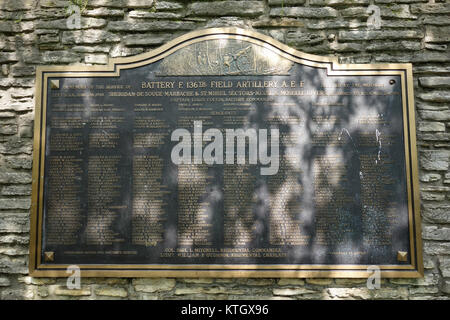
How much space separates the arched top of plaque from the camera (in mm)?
3605

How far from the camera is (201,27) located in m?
3.76

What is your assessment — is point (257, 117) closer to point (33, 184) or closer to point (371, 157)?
point (371, 157)

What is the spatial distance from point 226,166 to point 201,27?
5.74 ft

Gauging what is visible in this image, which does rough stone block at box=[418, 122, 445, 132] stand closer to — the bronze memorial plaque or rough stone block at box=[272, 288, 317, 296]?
the bronze memorial plaque

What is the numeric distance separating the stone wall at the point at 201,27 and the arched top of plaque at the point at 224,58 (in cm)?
16

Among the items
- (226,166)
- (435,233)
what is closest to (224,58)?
(226,166)

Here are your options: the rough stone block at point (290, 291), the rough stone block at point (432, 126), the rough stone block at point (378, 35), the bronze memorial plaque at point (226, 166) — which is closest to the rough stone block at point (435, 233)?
the bronze memorial plaque at point (226, 166)

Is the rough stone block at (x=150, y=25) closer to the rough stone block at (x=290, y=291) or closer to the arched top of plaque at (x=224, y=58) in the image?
the arched top of plaque at (x=224, y=58)

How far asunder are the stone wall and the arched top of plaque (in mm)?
164

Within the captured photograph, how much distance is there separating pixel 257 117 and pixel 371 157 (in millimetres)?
1359

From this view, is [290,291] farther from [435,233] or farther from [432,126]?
[432,126]

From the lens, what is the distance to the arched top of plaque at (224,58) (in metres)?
3.61

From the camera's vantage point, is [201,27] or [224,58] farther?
[201,27]

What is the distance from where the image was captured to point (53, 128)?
3.54 meters
